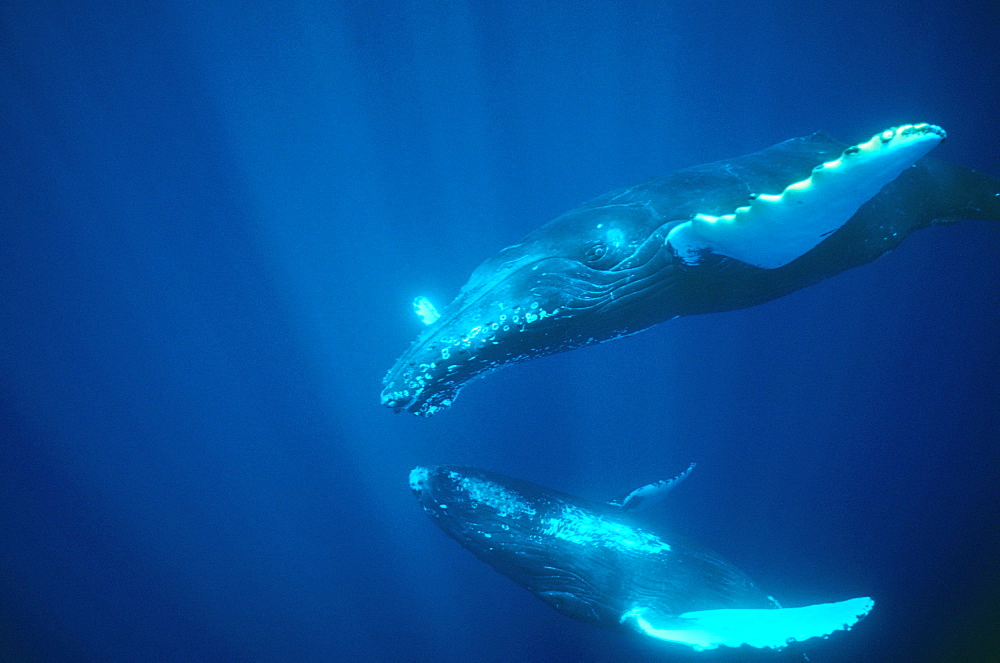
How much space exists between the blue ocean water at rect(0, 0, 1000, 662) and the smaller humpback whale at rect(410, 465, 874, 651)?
20.1ft

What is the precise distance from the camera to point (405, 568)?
11.7m

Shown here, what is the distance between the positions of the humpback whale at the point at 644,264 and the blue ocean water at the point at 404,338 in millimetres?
6271

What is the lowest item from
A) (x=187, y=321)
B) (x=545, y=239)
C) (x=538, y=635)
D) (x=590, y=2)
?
(x=538, y=635)

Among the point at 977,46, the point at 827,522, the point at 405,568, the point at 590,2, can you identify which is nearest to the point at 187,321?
the point at 405,568

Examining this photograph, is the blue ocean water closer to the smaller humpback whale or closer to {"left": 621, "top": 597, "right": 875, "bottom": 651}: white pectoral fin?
the smaller humpback whale

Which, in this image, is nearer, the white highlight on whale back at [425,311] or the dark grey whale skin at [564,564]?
the dark grey whale skin at [564,564]

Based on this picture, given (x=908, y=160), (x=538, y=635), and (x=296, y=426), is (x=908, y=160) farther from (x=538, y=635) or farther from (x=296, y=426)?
(x=296, y=426)

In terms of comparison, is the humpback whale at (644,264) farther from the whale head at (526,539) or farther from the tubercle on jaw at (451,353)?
the whale head at (526,539)

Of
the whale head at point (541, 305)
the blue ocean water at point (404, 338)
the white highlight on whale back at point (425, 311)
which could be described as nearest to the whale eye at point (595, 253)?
the whale head at point (541, 305)

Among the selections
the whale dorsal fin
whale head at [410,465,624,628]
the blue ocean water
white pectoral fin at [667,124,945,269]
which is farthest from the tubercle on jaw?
the blue ocean water

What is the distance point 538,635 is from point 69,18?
15.7m

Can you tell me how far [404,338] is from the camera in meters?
10.8

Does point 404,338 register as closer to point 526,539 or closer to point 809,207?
point 526,539

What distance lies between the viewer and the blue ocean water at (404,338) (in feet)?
28.9
